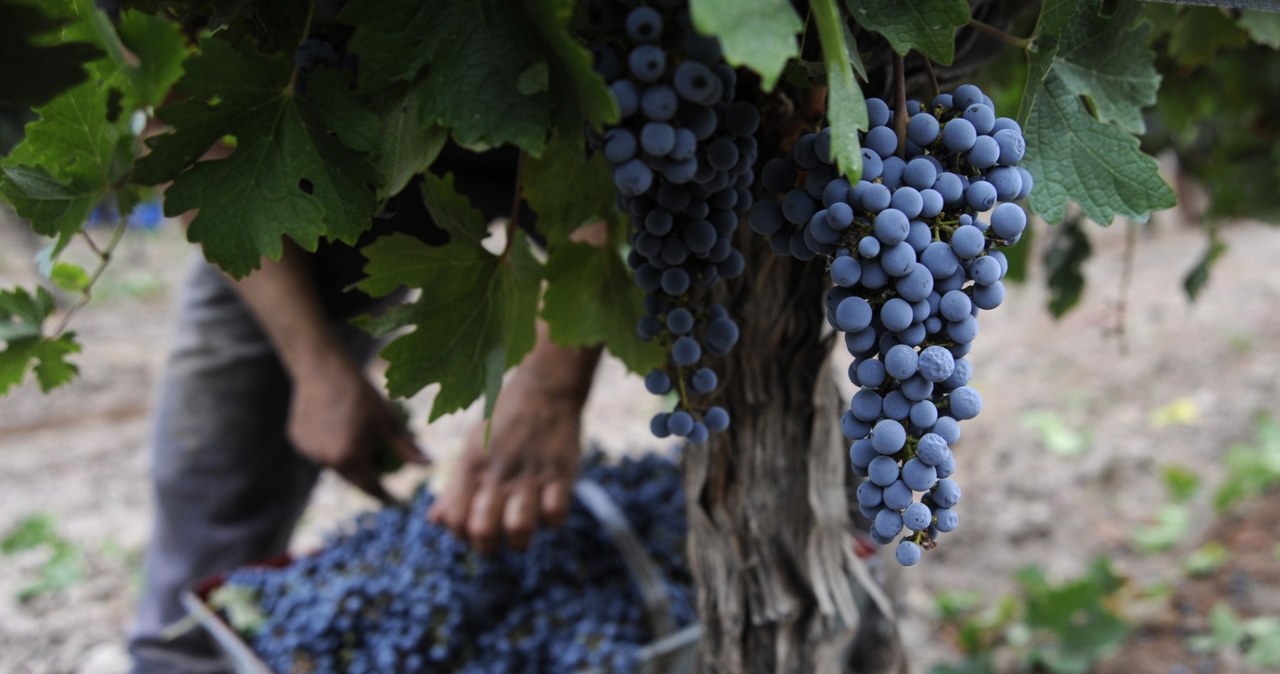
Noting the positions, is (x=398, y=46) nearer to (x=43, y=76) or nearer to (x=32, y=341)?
(x=43, y=76)

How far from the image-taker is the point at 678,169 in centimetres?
50

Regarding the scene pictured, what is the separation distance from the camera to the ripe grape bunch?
486 millimetres

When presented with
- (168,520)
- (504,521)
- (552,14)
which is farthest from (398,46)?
(168,520)

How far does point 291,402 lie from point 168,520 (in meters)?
0.32

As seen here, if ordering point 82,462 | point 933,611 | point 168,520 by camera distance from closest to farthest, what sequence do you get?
point 168,520, point 933,611, point 82,462

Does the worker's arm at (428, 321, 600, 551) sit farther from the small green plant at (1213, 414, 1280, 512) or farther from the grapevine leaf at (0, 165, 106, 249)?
the small green plant at (1213, 414, 1280, 512)

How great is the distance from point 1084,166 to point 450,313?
419 mm

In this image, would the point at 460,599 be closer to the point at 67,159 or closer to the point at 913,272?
the point at 67,159

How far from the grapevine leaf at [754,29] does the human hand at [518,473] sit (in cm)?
99

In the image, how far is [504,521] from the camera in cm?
132

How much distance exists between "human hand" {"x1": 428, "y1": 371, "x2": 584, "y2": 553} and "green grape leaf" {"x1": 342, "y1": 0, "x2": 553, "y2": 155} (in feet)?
2.85

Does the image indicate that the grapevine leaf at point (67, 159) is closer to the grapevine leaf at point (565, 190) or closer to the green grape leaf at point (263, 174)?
the green grape leaf at point (263, 174)

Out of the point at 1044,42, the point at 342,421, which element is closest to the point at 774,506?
the point at 1044,42

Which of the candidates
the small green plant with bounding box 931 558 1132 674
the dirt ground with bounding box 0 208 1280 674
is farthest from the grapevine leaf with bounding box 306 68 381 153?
the small green plant with bounding box 931 558 1132 674
